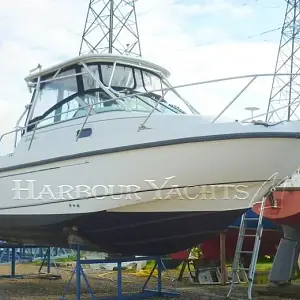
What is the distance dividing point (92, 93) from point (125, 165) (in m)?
1.55

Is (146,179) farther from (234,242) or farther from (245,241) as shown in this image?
(234,242)

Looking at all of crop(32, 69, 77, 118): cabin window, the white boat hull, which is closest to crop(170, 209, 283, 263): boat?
the white boat hull

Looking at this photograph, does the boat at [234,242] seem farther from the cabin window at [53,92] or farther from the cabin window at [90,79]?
the cabin window at [90,79]

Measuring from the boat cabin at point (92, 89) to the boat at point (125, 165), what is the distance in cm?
2

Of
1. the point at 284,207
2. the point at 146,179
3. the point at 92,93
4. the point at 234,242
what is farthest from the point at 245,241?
the point at 146,179

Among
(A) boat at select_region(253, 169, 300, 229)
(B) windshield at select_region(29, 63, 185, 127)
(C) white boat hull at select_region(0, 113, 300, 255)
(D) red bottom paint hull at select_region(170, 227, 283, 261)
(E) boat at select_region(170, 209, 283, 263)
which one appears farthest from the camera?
(D) red bottom paint hull at select_region(170, 227, 283, 261)

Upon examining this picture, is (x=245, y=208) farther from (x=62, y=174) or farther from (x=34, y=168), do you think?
(x=34, y=168)

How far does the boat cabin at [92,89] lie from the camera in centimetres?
662

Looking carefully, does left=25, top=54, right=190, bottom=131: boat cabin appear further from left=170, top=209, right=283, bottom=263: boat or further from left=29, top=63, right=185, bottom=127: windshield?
left=170, top=209, right=283, bottom=263: boat

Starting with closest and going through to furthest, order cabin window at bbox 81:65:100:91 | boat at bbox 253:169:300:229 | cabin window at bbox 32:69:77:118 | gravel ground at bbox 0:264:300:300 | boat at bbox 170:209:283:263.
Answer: cabin window at bbox 81:65:100:91 → cabin window at bbox 32:69:77:118 → boat at bbox 253:169:300:229 → gravel ground at bbox 0:264:300:300 → boat at bbox 170:209:283:263

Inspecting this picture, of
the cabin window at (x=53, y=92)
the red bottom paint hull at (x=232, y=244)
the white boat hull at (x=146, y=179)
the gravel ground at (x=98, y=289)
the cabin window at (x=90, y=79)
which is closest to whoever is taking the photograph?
the white boat hull at (x=146, y=179)

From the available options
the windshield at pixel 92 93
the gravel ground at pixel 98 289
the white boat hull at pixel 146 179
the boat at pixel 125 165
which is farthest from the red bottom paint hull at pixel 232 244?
the windshield at pixel 92 93

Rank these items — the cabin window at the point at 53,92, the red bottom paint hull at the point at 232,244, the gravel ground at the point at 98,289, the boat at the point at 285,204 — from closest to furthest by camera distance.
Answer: the cabin window at the point at 53,92 → the boat at the point at 285,204 → the gravel ground at the point at 98,289 → the red bottom paint hull at the point at 232,244

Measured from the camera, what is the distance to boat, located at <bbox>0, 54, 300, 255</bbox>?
536 centimetres
